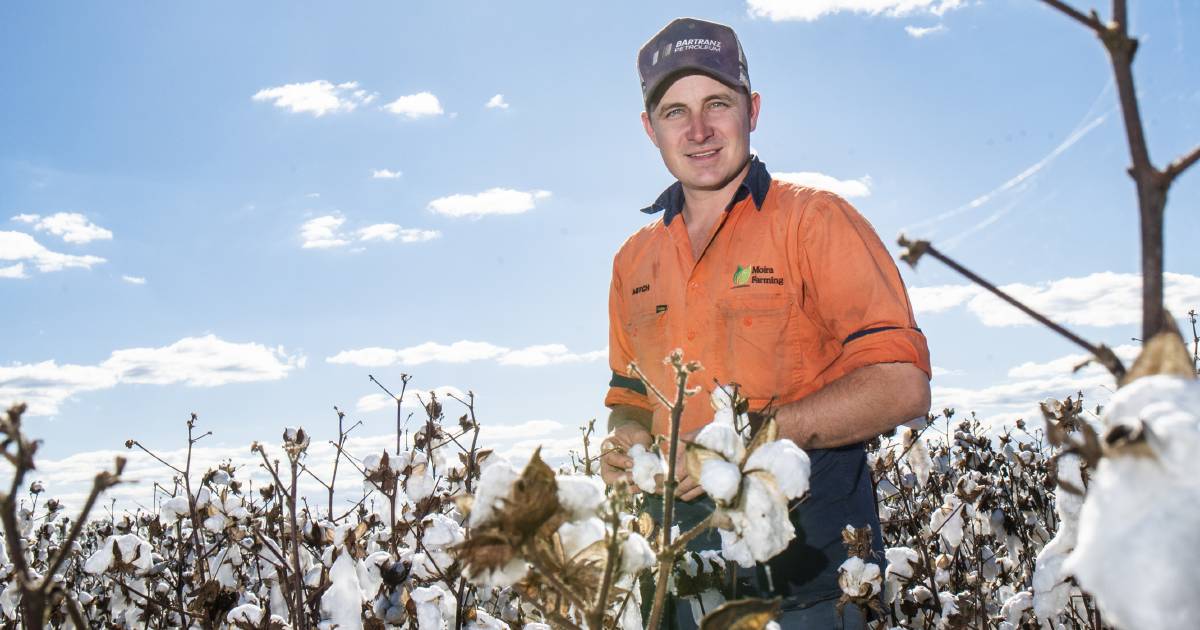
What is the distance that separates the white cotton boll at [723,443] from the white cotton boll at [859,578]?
64.2 inches

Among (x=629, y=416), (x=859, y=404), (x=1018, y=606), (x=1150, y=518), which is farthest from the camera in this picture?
(x=1018, y=606)

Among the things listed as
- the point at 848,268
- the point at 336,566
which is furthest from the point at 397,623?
the point at 848,268

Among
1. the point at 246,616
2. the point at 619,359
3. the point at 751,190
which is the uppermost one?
the point at 751,190

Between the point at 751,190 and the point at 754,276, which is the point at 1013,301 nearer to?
the point at 754,276

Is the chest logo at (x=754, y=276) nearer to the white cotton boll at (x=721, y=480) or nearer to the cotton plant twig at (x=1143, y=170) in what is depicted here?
the white cotton boll at (x=721, y=480)

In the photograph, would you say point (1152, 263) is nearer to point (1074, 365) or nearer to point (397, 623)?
point (1074, 365)

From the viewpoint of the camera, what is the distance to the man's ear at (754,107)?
130 inches

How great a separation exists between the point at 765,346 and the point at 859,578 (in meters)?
0.70

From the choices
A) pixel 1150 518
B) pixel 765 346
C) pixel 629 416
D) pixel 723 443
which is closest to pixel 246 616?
pixel 629 416

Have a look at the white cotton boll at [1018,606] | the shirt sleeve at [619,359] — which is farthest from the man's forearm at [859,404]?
the white cotton boll at [1018,606]

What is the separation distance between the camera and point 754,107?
3334 millimetres

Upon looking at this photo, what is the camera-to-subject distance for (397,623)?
293cm

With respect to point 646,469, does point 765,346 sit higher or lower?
higher

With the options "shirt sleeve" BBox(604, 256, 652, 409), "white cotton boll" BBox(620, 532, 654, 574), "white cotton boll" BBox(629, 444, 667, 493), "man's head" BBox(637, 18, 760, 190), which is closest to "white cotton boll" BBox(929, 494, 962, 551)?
"shirt sleeve" BBox(604, 256, 652, 409)
